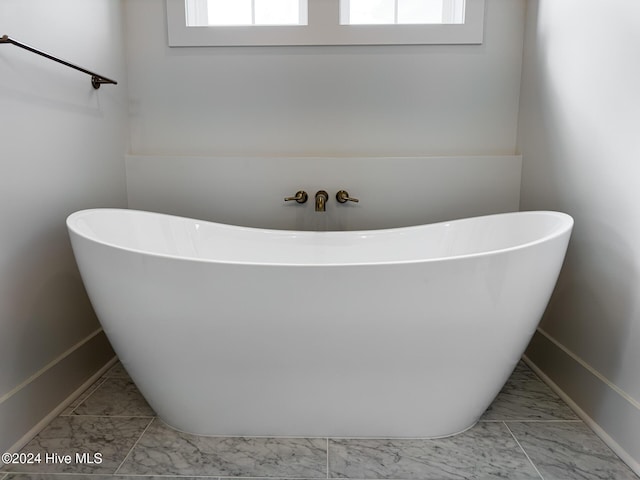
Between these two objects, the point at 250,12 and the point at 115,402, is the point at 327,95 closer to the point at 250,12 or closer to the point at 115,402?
the point at 250,12

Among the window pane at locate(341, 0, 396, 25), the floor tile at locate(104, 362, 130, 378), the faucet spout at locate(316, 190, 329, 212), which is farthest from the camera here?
the window pane at locate(341, 0, 396, 25)

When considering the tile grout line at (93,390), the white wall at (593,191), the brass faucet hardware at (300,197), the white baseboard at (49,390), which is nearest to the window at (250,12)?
the brass faucet hardware at (300,197)

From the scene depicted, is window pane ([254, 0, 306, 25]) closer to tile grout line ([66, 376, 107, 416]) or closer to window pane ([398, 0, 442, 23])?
window pane ([398, 0, 442, 23])

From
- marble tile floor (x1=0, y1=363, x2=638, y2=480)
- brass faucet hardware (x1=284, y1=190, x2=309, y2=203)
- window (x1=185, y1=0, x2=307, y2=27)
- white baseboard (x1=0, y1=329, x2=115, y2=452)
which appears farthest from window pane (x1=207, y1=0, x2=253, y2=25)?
marble tile floor (x1=0, y1=363, x2=638, y2=480)

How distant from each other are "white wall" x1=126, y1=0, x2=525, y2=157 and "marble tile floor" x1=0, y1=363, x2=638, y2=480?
1.23 m

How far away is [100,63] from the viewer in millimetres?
1877

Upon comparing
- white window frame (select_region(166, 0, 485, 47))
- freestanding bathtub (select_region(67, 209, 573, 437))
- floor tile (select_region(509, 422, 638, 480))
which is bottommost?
floor tile (select_region(509, 422, 638, 480))

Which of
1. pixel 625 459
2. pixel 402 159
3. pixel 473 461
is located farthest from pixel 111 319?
pixel 625 459

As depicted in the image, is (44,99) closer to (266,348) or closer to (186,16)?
(186,16)

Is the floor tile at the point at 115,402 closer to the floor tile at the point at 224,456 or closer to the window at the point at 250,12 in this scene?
the floor tile at the point at 224,456

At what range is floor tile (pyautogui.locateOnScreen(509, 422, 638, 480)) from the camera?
4.07 ft

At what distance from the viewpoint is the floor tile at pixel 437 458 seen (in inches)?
48.8

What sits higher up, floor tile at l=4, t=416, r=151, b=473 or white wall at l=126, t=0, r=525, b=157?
white wall at l=126, t=0, r=525, b=157

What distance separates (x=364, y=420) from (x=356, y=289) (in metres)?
0.47
